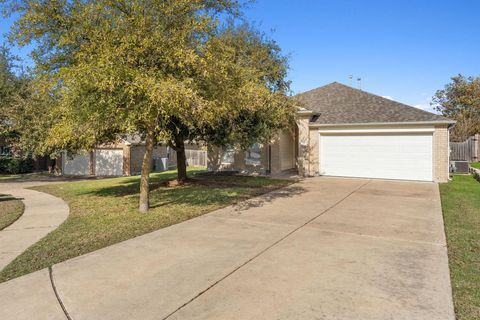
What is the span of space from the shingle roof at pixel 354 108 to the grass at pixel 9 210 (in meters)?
13.3

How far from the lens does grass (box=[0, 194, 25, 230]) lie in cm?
816

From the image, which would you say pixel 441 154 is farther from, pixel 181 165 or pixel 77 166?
pixel 77 166

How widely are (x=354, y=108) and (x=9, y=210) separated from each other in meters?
17.0

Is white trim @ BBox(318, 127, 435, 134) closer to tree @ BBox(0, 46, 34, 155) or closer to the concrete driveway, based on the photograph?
the concrete driveway

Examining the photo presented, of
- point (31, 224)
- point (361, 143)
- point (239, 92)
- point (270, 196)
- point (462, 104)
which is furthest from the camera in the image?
point (462, 104)

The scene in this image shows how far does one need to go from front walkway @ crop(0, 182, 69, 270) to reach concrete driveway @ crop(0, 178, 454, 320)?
1.62m

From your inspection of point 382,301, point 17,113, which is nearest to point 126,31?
point 382,301

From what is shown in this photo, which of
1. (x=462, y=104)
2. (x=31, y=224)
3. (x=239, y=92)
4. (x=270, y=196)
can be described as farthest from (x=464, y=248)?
(x=462, y=104)

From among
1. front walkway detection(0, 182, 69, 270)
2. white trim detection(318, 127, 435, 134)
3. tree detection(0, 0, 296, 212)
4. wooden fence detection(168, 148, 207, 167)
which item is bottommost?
front walkway detection(0, 182, 69, 270)

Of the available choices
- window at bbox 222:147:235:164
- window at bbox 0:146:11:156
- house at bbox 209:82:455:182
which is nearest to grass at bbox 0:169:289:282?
house at bbox 209:82:455:182

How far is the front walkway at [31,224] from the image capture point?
6.03 metres

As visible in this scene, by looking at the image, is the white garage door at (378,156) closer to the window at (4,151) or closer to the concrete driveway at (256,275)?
the concrete driveway at (256,275)

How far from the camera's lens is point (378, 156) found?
16.9 m

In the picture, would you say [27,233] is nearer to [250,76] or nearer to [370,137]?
[250,76]
